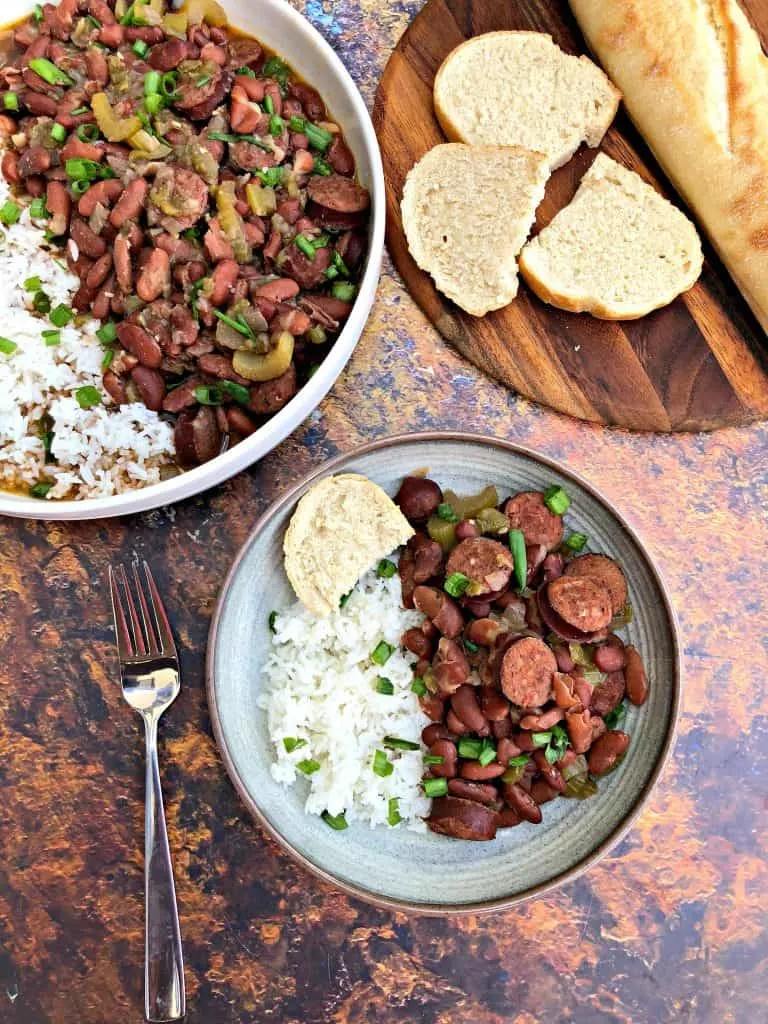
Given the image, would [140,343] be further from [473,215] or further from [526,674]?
[526,674]

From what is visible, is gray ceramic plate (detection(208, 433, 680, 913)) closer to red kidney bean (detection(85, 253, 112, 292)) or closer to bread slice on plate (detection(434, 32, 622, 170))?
red kidney bean (detection(85, 253, 112, 292))

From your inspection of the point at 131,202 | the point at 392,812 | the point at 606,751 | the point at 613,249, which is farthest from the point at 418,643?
the point at 131,202

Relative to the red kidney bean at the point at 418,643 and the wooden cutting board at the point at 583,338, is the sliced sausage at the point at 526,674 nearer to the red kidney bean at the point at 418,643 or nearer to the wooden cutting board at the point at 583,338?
the red kidney bean at the point at 418,643

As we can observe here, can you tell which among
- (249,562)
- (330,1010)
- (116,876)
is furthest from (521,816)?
(116,876)

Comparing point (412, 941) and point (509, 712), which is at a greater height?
point (509, 712)

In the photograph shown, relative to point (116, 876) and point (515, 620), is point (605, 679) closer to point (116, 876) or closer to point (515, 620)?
point (515, 620)

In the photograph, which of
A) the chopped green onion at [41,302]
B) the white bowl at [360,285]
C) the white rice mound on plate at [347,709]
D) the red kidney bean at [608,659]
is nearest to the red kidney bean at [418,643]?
the white rice mound on plate at [347,709]
